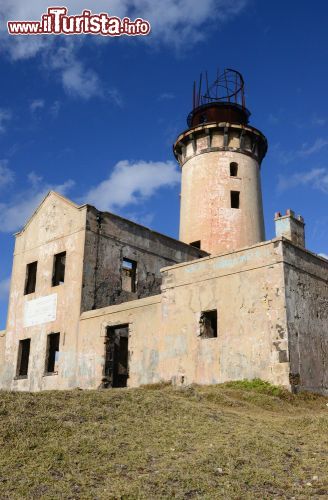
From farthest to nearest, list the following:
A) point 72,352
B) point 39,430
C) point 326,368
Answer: point 72,352 < point 326,368 < point 39,430

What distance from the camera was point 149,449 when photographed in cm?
750

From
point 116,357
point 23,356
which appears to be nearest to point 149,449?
point 116,357

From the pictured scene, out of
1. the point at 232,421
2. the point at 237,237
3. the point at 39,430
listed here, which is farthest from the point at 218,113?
the point at 39,430

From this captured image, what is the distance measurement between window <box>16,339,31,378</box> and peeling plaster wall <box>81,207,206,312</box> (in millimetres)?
3849

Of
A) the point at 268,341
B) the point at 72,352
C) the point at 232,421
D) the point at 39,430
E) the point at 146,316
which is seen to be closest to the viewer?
the point at 39,430

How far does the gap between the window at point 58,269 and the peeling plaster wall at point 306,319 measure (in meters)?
10.0

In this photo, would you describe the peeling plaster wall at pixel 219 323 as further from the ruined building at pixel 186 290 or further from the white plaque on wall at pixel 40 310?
the white plaque on wall at pixel 40 310

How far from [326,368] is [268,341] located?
2408 millimetres

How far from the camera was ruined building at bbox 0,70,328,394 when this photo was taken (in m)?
14.9

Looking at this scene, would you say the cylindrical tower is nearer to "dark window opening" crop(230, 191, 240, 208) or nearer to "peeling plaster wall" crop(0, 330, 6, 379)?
"dark window opening" crop(230, 191, 240, 208)

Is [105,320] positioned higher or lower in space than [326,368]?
higher

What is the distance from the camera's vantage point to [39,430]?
782 centimetres

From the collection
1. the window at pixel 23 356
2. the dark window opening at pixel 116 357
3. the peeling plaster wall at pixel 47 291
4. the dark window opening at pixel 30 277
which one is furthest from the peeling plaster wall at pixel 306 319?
the dark window opening at pixel 30 277

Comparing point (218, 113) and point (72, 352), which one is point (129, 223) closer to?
point (72, 352)
